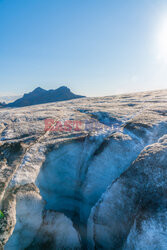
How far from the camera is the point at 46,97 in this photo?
64625mm

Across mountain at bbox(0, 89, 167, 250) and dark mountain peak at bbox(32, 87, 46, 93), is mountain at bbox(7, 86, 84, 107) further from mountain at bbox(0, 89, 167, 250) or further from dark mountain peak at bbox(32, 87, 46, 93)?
mountain at bbox(0, 89, 167, 250)

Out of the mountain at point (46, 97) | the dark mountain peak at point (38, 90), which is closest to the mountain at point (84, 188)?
the mountain at point (46, 97)

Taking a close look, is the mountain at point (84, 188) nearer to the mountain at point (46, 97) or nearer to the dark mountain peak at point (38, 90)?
the mountain at point (46, 97)

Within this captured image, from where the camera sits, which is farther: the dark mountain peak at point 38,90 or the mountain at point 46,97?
the dark mountain peak at point 38,90

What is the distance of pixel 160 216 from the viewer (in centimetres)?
337

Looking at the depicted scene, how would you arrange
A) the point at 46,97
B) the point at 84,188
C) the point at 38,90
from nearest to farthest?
the point at 84,188
the point at 46,97
the point at 38,90

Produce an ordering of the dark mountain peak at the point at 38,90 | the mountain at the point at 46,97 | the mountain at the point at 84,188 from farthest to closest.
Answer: the dark mountain peak at the point at 38,90 < the mountain at the point at 46,97 < the mountain at the point at 84,188

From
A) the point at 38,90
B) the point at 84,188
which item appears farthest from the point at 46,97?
the point at 84,188

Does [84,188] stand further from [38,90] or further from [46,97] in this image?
[38,90]

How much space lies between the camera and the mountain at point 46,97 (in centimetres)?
6043

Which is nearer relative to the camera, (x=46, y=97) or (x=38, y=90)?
(x=46, y=97)

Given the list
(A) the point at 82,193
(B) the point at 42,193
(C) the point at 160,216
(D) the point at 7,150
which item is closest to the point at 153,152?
(C) the point at 160,216

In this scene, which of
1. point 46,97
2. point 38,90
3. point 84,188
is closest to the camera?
point 84,188

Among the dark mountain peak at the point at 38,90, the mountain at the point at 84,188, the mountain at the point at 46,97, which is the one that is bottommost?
the mountain at the point at 84,188
